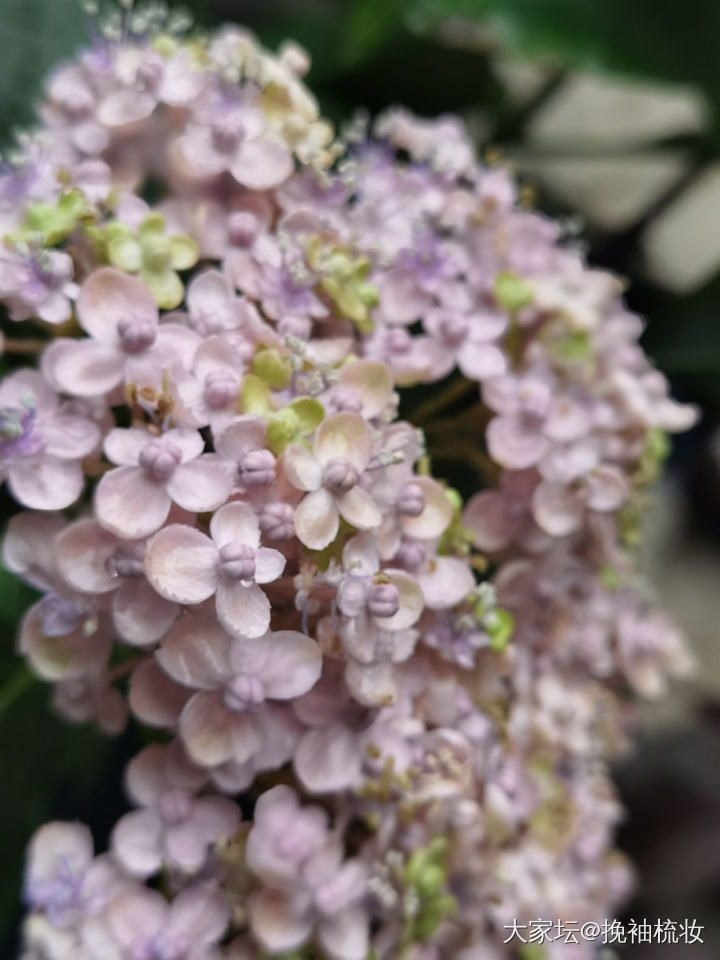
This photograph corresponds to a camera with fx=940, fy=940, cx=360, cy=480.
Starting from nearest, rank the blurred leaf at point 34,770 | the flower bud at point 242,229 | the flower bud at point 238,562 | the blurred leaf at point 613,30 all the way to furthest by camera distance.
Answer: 1. the flower bud at point 238,562
2. the flower bud at point 242,229
3. the blurred leaf at point 34,770
4. the blurred leaf at point 613,30

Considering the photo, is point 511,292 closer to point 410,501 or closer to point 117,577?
point 410,501

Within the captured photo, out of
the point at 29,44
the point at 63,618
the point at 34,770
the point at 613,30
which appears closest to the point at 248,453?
the point at 63,618

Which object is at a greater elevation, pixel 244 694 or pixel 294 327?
pixel 294 327

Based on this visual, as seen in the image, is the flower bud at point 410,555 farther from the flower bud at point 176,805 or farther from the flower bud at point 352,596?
the flower bud at point 176,805

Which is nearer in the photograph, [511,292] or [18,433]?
[18,433]

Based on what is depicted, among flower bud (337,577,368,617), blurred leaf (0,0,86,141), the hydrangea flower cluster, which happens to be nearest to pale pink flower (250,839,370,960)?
the hydrangea flower cluster

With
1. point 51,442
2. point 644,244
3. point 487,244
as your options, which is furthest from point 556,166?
point 51,442

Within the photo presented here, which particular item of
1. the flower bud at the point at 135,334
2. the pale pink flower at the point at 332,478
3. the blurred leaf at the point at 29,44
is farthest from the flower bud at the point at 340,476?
the blurred leaf at the point at 29,44

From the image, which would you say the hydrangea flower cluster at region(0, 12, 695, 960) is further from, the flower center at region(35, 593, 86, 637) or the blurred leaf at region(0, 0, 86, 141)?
the blurred leaf at region(0, 0, 86, 141)
